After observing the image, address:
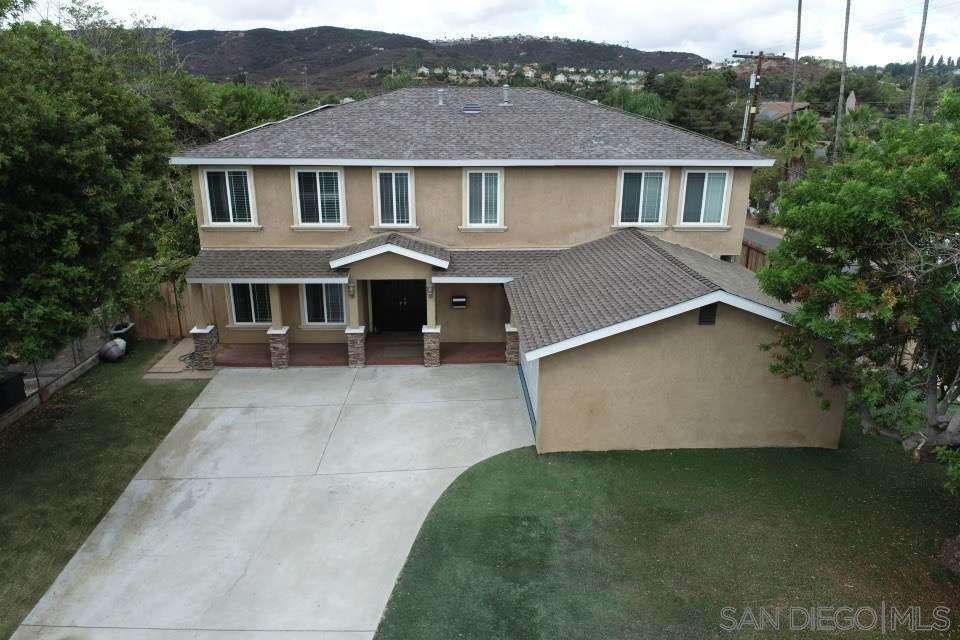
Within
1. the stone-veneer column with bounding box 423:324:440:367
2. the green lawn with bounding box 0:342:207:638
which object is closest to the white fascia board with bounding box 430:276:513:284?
the stone-veneer column with bounding box 423:324:440:367

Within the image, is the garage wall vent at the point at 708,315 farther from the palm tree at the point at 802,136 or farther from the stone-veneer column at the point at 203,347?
the palm tree at the point at 802,136

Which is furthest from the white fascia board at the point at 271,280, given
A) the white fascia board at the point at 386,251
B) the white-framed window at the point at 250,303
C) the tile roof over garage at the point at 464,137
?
the tile roof over garage at the point at 464,137

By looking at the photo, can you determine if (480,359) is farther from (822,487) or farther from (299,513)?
(822,487)

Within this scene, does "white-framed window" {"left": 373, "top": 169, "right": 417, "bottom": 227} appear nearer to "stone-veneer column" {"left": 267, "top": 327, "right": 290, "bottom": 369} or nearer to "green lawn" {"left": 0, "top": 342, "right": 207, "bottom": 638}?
"stone-veneer column" {"left": 267, "top": 327, "right": 290, "bottom": 369}

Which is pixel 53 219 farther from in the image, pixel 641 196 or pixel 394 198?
pixel 641 196

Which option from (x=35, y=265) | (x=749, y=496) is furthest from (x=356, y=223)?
(x=749, y=496)

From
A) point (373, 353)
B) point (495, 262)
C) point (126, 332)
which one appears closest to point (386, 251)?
point (495, 262)
